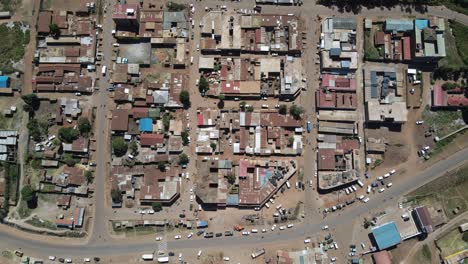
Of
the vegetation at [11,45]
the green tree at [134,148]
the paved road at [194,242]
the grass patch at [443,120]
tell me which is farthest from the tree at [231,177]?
the vegetation at [11,45]

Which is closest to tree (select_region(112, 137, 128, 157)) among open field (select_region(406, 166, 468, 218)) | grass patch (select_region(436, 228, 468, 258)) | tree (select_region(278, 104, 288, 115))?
tree (select_region(278, 104, 288, 115))

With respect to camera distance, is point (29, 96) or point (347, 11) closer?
point (29, 96)

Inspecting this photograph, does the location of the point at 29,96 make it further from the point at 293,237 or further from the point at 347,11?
the point at 347,11

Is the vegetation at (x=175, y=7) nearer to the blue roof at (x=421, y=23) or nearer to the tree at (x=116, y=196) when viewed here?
the tree at (x=116, y=196)

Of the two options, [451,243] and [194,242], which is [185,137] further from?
[451,243]

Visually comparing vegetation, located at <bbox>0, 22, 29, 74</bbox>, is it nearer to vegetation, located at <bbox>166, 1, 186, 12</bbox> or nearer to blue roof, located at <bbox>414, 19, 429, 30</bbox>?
vegetation, located at <bbox>166, 1, 186, 12</bbox>

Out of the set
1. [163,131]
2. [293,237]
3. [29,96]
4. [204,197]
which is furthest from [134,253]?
[29,96]

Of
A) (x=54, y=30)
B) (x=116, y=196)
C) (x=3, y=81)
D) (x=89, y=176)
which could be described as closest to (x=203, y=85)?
(x=116, y=196)
